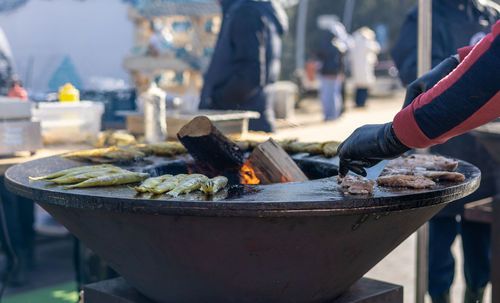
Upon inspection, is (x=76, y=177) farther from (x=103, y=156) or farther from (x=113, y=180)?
(x=103, y=156)

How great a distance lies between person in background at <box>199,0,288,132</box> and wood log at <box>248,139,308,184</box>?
94.2 inches

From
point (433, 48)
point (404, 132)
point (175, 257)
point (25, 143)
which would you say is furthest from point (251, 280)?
point (433, 48)

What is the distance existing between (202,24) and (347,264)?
642cm

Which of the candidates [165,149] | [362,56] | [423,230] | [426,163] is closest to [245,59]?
[165,149]

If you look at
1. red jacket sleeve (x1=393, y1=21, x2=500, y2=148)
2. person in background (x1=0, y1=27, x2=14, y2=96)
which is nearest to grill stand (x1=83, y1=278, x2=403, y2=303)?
red jacket sleeve (x1=393, y1=21, x2=500, y2=148)

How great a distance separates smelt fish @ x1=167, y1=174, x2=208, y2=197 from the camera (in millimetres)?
1917

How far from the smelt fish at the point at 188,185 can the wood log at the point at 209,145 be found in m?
0.43

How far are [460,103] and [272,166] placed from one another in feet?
3.28

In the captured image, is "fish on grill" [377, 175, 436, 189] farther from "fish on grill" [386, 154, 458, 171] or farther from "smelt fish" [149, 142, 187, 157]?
"smelt fish" [149, 142, 187, 157]

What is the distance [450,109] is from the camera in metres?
1.66

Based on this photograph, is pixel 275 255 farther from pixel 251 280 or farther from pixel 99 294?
pixel 99 294

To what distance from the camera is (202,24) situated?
8094mm

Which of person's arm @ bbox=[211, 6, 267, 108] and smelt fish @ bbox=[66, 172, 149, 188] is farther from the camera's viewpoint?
person's arm @ bbox=[211, 6, 267, 108]

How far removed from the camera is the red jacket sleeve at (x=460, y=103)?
62.4 inches
